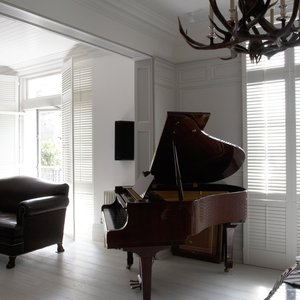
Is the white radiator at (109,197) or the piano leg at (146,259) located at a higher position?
the white radiator at (109,197)

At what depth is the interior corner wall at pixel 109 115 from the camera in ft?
16.6

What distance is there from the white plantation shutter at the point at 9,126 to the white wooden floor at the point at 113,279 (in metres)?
2.35

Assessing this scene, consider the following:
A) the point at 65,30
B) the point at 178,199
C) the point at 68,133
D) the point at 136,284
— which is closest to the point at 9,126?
the point at 68,133

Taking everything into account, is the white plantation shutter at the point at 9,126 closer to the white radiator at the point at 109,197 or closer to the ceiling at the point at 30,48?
the ceiling at the point at 30,48

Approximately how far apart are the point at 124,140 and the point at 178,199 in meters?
1.85

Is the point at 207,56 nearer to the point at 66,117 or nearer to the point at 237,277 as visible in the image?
the point at 66,117

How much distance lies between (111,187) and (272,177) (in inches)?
94.3

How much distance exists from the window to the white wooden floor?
1.08 ft

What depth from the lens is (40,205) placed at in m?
4.27

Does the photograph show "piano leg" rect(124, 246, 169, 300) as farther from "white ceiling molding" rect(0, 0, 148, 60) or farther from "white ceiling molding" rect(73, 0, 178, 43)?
"white ceiling molding" rect(73, 0, 178, 43)

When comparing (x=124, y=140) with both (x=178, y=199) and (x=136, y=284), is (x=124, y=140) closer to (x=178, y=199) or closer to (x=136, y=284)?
(x=178, y=199)

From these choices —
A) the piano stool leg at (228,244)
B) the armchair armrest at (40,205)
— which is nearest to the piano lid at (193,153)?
the piano stool leg at (228,244)

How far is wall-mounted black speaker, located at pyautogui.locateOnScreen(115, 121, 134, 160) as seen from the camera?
480 cm

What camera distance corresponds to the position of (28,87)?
22.0 ft
